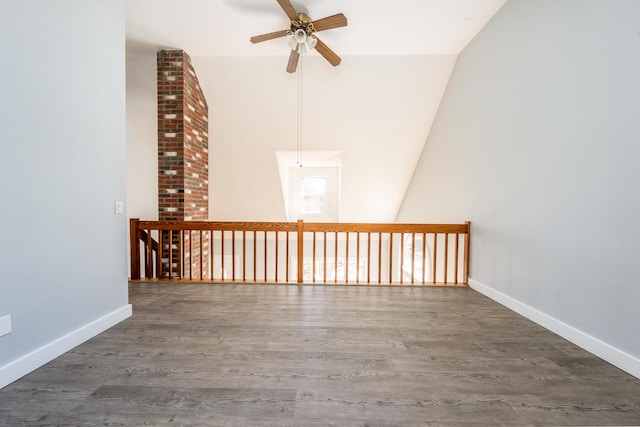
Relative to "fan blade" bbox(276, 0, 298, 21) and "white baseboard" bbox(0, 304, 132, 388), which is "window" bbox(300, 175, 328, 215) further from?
"white baseboard" bbox(0, 304, 132, 388)

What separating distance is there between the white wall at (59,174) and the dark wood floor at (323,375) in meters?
0.24

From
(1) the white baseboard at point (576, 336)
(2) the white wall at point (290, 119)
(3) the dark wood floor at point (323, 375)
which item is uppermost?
(2) the white wall at point (290, 119)

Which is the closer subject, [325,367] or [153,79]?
[325,367]

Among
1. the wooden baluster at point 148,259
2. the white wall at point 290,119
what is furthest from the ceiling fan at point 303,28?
the wooden baluster at point 148,259

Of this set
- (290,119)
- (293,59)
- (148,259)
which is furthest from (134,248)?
(293,59)

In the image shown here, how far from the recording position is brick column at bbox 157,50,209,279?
147 inches

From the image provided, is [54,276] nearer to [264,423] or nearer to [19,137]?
[19,137]

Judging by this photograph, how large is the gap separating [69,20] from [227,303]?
255 cm

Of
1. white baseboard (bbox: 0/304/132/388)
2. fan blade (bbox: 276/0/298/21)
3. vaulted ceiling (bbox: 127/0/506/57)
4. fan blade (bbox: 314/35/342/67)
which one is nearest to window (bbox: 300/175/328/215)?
vaulted ceiling (bbox: 127/0/506/57)

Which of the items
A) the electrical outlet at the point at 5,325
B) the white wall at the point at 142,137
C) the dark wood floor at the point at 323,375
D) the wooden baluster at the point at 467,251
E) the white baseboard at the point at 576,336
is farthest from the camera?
the white wall at the point at 142,137

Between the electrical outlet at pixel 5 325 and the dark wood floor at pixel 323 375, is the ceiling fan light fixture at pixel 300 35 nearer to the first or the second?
the dark wood floor at pixel 323 375

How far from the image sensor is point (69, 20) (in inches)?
73.4

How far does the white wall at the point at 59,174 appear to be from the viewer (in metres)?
1.53

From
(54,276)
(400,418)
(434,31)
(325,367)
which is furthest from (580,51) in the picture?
(54,276)
